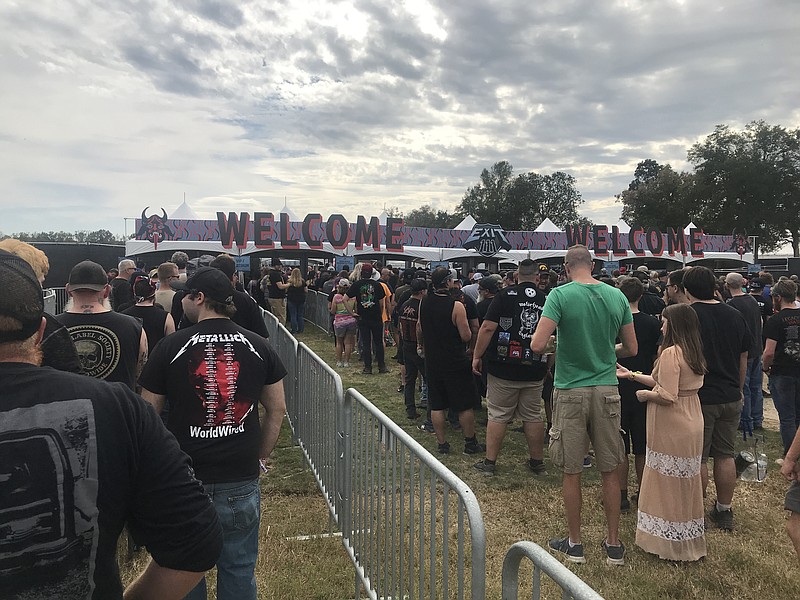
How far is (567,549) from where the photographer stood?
352 centimetres

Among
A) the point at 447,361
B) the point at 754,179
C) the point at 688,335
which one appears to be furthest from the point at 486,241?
the point at 754,179

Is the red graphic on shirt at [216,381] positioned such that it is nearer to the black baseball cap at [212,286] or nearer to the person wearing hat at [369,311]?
the black baseball cap at [212,286]

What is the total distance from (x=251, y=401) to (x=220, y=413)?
143mm

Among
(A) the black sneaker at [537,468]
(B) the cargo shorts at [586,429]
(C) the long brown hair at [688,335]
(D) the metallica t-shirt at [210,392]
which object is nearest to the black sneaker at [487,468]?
(A) the black sneaker at [537,468]

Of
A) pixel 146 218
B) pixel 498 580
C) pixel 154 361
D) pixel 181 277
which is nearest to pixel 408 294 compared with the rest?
pixel 181 277

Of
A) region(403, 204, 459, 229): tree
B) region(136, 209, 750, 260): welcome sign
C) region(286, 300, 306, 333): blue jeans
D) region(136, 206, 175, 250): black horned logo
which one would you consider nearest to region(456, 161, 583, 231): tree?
region(403, 204, 459, 229): tree

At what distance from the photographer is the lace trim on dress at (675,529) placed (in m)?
3.36

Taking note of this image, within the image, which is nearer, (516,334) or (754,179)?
(516,334)

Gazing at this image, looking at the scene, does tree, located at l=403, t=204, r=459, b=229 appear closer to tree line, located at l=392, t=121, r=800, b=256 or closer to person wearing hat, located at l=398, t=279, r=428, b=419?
tree line, located at l=392, t=121, r=800, b=256

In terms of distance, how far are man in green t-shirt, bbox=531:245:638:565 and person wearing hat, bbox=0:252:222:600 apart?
2.71 meters

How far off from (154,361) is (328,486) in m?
1.79

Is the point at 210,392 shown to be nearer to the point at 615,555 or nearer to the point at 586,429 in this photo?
the point at 586,429

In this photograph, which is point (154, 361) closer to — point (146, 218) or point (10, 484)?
point (10, 484)

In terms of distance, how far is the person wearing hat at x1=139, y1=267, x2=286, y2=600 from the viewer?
7.41 ft
